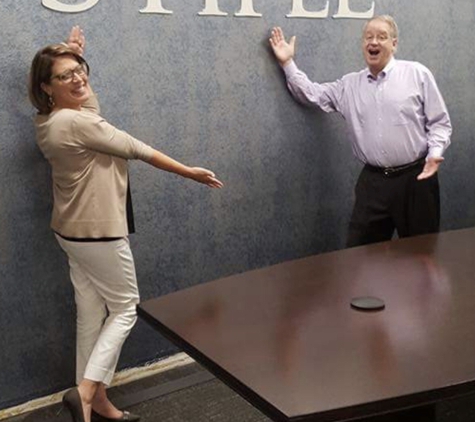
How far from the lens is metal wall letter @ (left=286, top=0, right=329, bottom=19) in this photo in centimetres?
335

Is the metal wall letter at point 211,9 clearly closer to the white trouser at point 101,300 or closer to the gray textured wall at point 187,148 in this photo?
the gray textured wall at point 187,148

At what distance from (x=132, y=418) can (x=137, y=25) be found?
1.55m

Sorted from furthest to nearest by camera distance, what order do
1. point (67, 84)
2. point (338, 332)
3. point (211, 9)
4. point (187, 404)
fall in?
point (211, 9) → point (187, 404) → point (67, 84) → point (338, 332)

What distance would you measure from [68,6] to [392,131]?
5.04ft

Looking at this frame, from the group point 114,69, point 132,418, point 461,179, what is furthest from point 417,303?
point 461,179

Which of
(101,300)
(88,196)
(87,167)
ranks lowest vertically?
(101,300)

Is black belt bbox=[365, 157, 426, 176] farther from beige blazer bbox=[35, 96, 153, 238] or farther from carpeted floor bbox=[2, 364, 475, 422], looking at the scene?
beige blazer bbox=[35, 96, 153, 238]

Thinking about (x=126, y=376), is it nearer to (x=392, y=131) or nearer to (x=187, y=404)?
(x=187, y=404)

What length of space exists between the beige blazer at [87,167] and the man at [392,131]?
1.13 metres

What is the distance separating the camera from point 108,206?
8.23 feet

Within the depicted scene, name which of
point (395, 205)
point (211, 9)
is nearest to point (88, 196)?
point (211, 9)

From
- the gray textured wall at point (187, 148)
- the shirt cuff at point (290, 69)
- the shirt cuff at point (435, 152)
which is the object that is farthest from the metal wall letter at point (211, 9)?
the shirt cuff at point (435, 152)

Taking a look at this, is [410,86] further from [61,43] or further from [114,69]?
[61,43]

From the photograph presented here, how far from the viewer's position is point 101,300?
270cm
